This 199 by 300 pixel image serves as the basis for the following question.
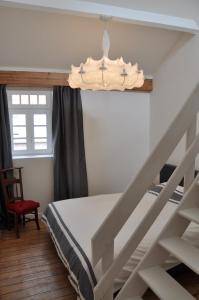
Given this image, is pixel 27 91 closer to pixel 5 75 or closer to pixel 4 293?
pixel 5 75

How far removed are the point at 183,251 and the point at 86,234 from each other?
1265 millimetres

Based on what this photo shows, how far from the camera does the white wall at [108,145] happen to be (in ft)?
14.4

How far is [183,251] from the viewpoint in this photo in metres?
1.63

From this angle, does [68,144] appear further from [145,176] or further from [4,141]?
[145,176]

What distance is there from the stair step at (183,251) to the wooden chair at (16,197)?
2440mm

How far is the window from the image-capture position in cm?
425

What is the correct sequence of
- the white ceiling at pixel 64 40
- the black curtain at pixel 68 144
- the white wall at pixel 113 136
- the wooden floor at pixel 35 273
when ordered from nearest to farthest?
the wooden floor at pixel 35 273
the white ceiling at pixel 64 40
the black curtain at pixel 68 144
the white wall at pixel 113 136

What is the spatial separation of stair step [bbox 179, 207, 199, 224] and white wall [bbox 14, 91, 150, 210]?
289 cm

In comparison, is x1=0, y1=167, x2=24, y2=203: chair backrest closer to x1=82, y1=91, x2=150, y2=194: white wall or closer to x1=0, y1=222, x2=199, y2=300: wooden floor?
x1=0, y1=222, x2=199, y2=300: wooden floor

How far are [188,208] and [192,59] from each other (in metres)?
2.71

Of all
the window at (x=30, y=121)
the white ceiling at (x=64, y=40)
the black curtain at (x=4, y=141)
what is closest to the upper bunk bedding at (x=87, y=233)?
the black curtain at (x=4, y=141)

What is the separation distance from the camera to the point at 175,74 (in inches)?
163

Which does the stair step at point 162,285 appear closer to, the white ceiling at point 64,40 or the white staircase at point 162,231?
the white staircase at point 162,231

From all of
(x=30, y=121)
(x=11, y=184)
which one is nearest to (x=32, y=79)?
(x=30, y=121)
